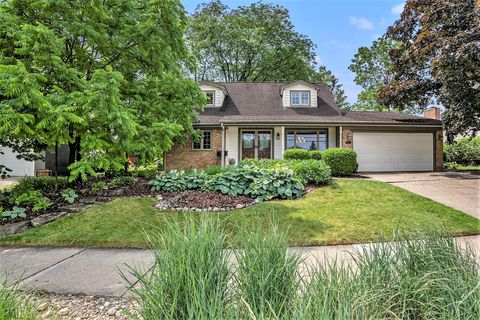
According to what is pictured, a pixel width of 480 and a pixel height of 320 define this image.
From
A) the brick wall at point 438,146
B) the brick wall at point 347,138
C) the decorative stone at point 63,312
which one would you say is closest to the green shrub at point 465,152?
the brick wall at point 438,146

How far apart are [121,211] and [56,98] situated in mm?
2801

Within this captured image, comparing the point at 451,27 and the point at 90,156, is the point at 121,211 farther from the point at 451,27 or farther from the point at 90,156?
the point at 451,27

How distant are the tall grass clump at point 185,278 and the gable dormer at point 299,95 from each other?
56.5 feet

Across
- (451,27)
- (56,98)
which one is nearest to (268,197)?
(56,98)

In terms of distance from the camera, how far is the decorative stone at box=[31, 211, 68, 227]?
5934 millimetres

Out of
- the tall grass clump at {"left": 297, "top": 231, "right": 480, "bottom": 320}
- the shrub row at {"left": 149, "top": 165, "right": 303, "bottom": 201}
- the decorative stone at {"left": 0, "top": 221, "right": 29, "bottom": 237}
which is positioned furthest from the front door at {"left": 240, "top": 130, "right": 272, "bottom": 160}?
the tall grass clump at {"left": 297, "top": 231, "right": 480, "bottom": 320}

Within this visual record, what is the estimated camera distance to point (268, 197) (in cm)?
757

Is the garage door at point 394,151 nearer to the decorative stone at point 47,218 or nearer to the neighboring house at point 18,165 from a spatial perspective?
the decorative stone at point 47,218

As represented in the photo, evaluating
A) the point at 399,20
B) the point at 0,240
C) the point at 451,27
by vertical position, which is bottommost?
the point at 0,240

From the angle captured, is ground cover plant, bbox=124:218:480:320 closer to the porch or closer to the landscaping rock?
the landscaping rock

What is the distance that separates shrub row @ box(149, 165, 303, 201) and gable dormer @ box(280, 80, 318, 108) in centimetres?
1103

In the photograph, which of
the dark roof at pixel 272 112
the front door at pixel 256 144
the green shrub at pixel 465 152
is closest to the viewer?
the dark roof at pixel 272 112

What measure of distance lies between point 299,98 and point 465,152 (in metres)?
13.6

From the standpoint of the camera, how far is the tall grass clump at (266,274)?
188 cm
